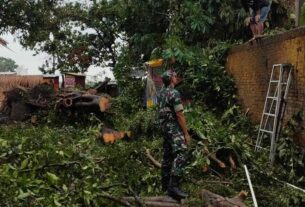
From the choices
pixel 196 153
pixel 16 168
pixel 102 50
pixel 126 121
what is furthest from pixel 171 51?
pixel 102 50

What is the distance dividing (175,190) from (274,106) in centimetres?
376

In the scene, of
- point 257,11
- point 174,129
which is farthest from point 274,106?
point 174,129

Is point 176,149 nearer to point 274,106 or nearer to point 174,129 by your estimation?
point 174,129

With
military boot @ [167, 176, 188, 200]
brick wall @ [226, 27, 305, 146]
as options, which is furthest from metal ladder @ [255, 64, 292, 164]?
military boot @ [167, 176, 188, 200]

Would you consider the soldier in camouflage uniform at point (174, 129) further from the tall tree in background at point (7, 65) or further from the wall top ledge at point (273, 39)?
the tall tree in background at point (7, 65)

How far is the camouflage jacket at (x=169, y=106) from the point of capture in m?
6.69

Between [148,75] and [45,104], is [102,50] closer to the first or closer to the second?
[148,75]

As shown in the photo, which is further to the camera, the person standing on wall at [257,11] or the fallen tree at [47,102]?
the fallen tree at [47,102]

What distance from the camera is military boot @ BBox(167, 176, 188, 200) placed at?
6576 millimetres

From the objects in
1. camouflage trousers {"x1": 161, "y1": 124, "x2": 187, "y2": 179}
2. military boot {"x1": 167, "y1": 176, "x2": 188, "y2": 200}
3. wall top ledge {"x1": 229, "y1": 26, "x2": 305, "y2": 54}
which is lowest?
military boot {"x1": 167, "y1": 176, "x2": 188, "y2": 200}

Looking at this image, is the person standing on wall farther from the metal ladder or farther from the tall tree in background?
the tall tree in background

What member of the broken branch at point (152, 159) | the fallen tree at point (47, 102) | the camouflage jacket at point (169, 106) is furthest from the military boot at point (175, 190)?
the fallen tree at point (47, 102)

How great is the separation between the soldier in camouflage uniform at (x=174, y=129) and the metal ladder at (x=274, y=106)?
240cm

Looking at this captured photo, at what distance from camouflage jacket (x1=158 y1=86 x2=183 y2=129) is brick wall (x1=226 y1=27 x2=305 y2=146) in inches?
106
